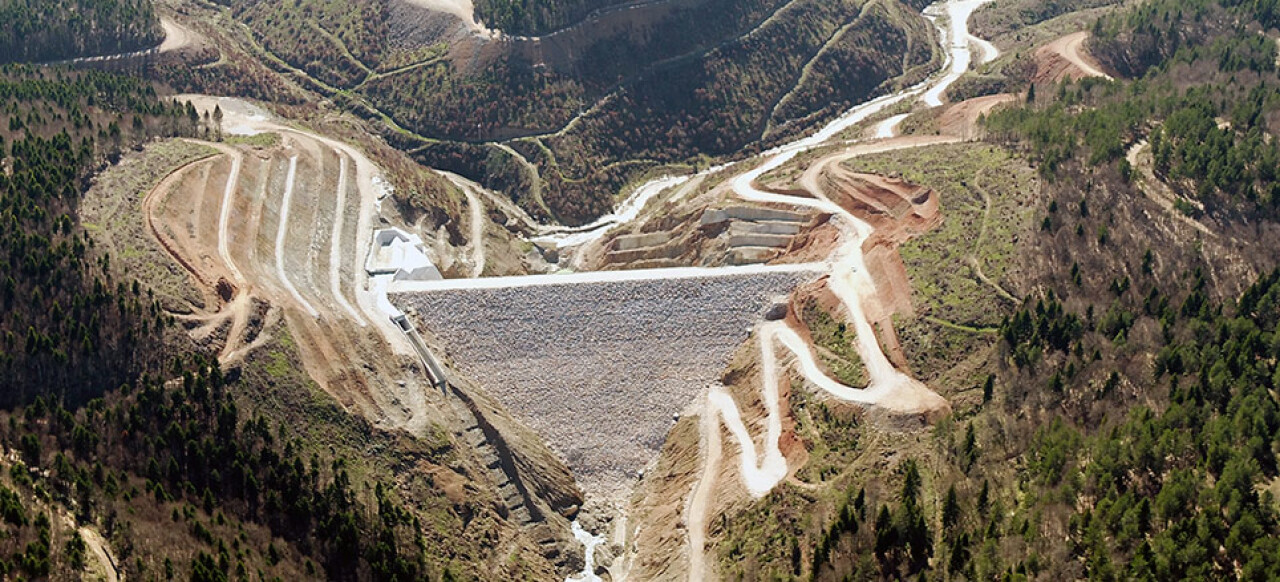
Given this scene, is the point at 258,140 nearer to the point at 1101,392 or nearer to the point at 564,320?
the point at 564,320

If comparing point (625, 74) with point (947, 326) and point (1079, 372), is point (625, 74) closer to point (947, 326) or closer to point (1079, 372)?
point (947, 326)

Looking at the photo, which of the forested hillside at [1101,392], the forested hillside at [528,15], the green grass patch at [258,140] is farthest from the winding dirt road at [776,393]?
the forested hillside at [528,15]

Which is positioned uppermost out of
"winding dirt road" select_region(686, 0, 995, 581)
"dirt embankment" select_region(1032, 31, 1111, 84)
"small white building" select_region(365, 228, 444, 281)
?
"small white building" select_region(365, 228, 444, 281)

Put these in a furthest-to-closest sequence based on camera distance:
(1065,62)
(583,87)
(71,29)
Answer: (583,87), (1065,62), (71,29)

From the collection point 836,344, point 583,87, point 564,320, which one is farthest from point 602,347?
point 583,87

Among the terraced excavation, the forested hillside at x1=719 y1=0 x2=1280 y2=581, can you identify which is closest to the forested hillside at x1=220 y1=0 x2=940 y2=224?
the terraced excavation

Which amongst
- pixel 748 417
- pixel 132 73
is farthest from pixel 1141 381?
pixel 132 73

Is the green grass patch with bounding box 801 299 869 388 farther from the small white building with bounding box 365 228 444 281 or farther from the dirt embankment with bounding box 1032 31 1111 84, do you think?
the dirt embankment with bounding box 1032 31 1111 84
